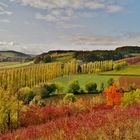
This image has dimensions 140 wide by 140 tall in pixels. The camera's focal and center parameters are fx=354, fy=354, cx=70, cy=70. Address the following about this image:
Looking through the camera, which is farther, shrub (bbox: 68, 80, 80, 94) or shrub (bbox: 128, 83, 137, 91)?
shrub (bbox: 68, 80, 80, 94)

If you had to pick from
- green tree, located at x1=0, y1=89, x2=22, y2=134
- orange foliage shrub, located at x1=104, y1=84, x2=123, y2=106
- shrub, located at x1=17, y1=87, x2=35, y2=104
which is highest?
green tree, located at x1=0, y1=89, x2=22, y2=134

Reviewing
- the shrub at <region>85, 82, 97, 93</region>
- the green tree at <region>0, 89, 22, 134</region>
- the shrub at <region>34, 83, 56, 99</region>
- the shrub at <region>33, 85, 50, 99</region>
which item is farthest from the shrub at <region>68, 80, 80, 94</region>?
the green tree at <region>0, 89, 22, 134</region>

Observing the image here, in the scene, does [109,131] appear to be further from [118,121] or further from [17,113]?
[17,113]

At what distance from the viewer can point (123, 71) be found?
191m

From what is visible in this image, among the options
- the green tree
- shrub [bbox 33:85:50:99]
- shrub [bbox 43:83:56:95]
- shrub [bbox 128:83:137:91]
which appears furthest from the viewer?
shrub [bbox 43:83:56:95]

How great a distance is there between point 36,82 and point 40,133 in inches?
7353

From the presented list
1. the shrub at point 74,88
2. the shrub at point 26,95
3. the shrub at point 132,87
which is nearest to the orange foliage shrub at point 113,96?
the shrub at point 132,87

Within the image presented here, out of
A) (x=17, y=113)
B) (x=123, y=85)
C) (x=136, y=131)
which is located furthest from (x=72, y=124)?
(x=123, y=85)

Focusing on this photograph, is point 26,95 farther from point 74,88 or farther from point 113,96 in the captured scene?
point 113,96

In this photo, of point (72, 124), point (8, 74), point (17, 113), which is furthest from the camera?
point (8, 74)

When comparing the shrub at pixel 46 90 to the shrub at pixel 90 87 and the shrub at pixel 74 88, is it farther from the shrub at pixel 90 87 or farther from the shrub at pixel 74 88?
the shrub at pixel 90 87

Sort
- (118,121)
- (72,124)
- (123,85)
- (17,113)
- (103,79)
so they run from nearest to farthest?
(118,121) < (72,124) < (17,113) < (123,85) < (103,79)

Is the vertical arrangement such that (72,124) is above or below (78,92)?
above

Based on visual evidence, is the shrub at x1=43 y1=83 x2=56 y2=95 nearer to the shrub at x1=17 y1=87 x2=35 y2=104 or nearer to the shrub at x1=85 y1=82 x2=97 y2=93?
the shrub at x1=17 y1=87 x2=35 y2=104
